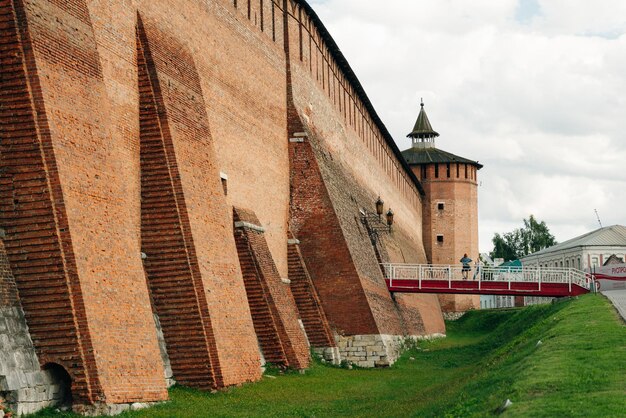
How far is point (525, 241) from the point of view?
98.8 m

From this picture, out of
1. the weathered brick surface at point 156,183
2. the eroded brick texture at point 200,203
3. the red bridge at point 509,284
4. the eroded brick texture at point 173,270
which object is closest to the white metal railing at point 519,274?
the red bridge at point 509,284

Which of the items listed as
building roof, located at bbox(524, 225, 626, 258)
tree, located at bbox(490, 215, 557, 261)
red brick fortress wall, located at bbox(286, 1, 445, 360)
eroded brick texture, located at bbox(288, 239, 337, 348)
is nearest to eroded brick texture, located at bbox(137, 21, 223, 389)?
eroded brick texture, located at bbox(288, 239, 337, 348)

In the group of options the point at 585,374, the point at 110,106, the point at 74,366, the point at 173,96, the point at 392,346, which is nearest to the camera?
the point at 585,374

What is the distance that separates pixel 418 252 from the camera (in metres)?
52.6

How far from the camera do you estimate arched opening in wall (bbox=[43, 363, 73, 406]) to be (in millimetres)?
11695

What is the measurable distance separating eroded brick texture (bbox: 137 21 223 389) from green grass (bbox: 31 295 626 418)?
47cm

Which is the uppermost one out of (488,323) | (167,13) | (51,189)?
(167,13)

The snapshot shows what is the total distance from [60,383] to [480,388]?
528 centimetres

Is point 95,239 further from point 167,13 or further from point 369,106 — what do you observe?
point 369,106

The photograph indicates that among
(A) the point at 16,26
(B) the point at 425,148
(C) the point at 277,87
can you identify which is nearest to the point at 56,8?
(A) the point at 16,26

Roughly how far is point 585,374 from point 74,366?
5922mm

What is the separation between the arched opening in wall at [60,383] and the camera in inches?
460

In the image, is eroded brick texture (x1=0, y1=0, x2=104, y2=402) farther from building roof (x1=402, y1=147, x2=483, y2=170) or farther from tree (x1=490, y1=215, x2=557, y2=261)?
tree (x1=490, y1=215, x2=557, y2=261)

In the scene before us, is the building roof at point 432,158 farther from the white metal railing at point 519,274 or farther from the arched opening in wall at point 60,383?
the arched opening in wall at point 60,383
